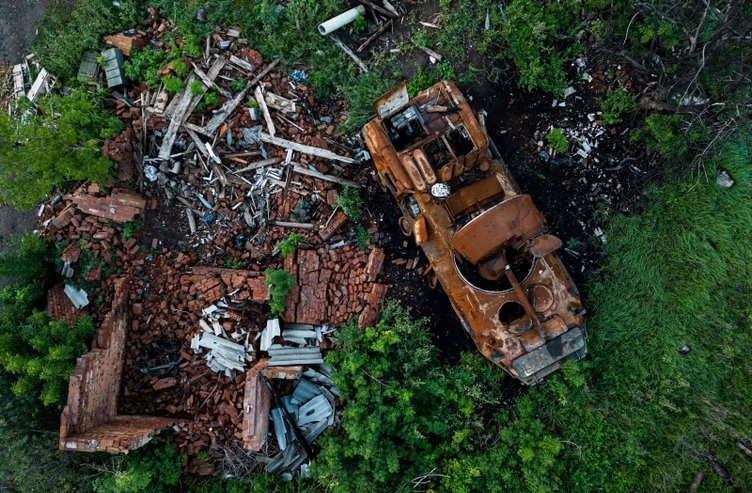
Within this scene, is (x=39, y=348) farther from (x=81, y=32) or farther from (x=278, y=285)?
(x=81, y=32)

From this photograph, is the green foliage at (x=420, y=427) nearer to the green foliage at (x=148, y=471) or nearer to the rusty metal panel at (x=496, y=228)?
the rusty metal panel at (x=496, y=228)

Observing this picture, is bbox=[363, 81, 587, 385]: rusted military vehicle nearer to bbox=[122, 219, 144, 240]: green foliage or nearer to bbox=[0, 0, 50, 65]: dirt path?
bbox=[122, 219, 144, 240]: green foliage

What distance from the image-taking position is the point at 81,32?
925 cm

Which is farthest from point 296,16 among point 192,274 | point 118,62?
point 192,274

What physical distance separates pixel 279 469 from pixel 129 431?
2563mm

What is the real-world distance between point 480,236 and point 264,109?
183 inches

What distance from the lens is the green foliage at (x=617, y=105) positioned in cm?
861

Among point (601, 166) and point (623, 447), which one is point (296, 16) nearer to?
point (601, 166)

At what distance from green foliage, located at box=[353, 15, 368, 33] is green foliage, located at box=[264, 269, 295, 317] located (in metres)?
4.72

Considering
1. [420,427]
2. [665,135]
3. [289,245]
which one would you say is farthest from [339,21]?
[420,427]

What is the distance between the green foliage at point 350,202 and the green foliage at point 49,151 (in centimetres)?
396

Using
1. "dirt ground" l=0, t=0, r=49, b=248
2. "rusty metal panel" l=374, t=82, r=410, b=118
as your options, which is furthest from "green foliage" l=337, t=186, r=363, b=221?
"dirt ground" l=0, t=0, r=49, b=248

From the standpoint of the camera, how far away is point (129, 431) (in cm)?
752

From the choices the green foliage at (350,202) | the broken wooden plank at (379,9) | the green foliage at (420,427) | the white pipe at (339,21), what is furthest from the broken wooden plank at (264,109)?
the green foliage at (420,427)
